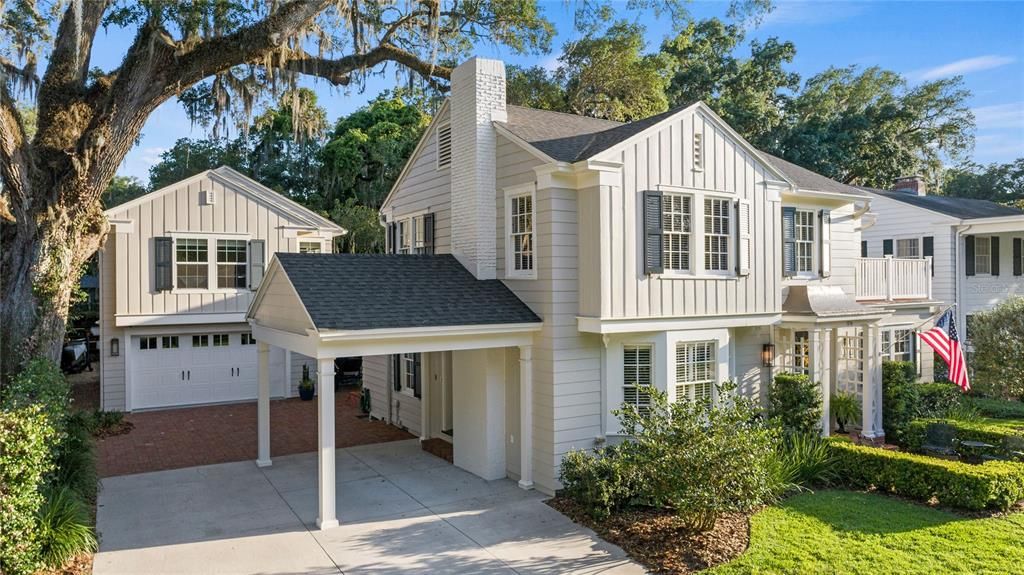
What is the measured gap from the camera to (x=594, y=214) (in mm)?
9922

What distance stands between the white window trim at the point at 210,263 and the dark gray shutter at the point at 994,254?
895 inches

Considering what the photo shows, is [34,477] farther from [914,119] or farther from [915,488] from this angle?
[914,119]

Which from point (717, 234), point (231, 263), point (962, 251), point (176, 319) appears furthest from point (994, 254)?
point (176, 319)

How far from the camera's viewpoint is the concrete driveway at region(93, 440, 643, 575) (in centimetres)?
755

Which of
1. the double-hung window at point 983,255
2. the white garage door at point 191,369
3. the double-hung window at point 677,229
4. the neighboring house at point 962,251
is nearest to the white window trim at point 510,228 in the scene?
the double-hung window at point 677,229

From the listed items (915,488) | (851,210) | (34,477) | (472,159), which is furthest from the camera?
(851,210)

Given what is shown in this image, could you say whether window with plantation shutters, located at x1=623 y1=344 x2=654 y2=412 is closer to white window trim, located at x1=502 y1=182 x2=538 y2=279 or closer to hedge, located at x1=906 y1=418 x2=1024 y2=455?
white window trim, located at x1=502 y1=182 x2=538 y2=279

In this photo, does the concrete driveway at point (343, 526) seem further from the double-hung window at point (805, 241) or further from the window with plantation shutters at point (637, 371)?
the double-hung window at point (805, 241)

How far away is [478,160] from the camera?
11461mm

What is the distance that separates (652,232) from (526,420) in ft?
11.7

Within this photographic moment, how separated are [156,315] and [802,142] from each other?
2923 centimetres

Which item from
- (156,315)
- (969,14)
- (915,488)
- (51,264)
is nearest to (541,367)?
(915,488)

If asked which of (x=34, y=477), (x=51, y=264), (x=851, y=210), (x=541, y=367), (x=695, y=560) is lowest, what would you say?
(x=695, y=560)

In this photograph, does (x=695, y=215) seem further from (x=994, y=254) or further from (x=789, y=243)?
(x=994, y=254)
